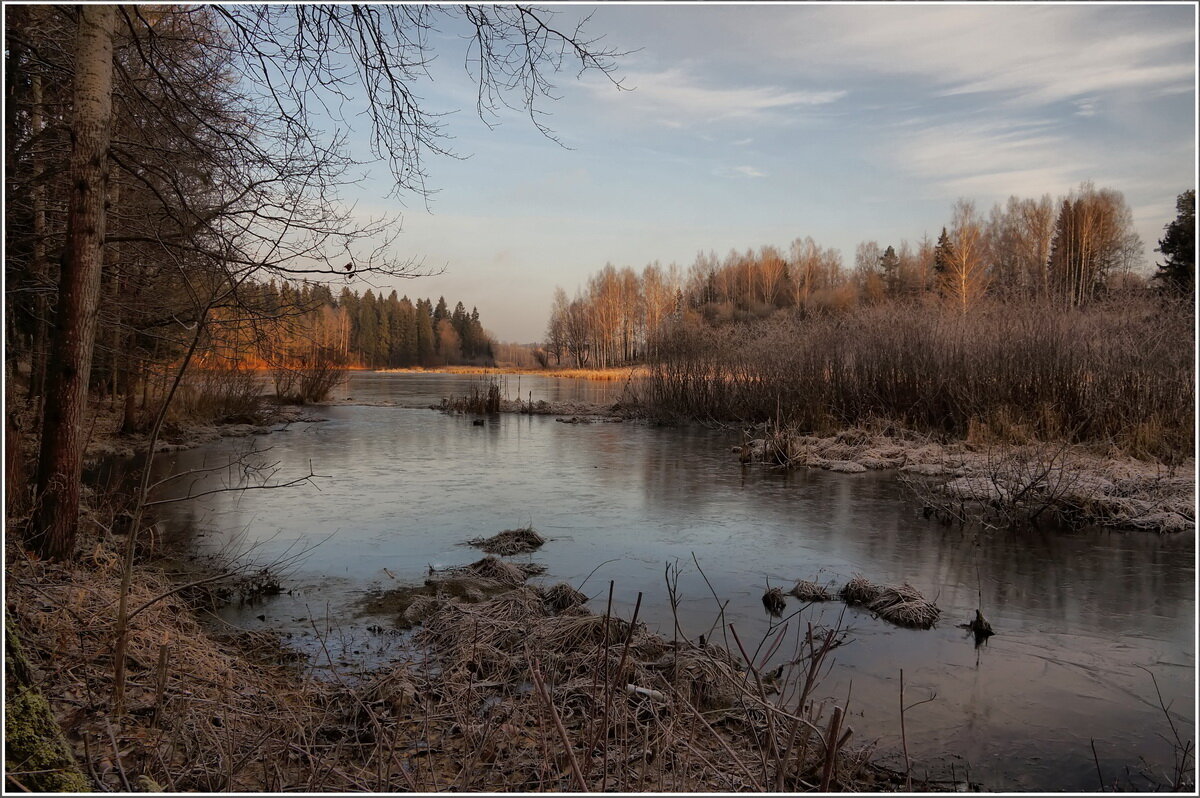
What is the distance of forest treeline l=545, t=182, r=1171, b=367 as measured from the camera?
114ft

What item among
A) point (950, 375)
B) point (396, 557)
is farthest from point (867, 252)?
point (396, 557)

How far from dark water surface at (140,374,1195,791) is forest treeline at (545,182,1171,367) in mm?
14190

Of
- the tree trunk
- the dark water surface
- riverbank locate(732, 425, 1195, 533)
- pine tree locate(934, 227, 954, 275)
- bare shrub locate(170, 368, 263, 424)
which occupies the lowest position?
the dark water surface

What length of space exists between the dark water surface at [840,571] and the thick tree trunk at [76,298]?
151 cm

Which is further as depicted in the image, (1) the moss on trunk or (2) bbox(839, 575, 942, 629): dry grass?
(2) bbox(839, 575, 942, 629): dry grass

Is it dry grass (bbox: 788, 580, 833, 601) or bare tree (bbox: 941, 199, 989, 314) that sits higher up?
bare tree (bbox: 941, 199, 989, 314)

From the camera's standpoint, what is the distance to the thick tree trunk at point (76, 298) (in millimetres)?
5020

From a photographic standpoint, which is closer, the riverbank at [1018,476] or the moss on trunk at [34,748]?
the moss on trunk at [34,748]

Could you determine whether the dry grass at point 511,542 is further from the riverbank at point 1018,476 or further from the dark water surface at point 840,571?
the riverbank at point 1018,476

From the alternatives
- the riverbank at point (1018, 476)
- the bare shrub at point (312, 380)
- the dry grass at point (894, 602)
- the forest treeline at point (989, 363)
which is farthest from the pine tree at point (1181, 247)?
the bare shrub at point (312, 380)

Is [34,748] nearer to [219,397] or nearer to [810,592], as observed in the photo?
[810,592]

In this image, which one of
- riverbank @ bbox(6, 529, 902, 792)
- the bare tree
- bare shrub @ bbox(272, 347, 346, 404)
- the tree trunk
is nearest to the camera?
riverbank @ bbox(6, 529, 902, 792)

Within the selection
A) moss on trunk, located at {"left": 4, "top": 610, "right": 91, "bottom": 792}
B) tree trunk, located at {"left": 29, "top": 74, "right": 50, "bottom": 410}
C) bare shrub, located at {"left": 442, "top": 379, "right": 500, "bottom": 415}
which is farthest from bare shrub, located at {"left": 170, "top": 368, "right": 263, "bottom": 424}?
moss on trunk, located at {"left": 4, "top": 610, "right": 91, "bottom": 792}

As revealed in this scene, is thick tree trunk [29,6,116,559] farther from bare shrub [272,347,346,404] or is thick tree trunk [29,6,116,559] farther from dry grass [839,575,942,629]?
bare shrub [272,347,346,404]
